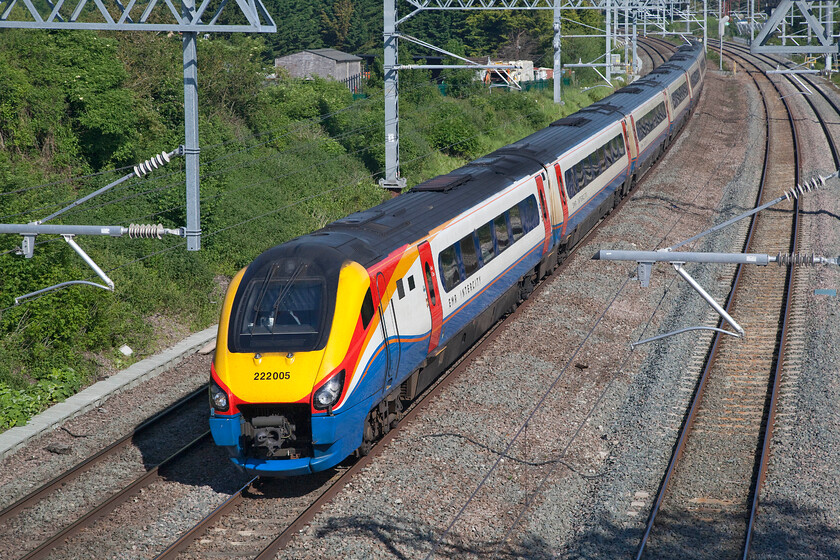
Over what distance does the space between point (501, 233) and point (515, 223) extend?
82cm

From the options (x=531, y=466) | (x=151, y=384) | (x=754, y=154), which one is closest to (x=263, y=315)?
(x=531, y=466)

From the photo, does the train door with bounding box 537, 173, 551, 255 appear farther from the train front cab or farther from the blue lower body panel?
the blue lower body panel

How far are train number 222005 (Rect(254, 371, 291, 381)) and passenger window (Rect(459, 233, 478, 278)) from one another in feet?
15.5

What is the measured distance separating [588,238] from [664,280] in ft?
11.3

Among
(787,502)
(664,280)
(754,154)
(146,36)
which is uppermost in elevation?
(146,36)

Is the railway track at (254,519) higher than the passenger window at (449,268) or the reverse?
the reverse

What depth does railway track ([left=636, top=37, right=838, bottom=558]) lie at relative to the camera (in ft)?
34.1

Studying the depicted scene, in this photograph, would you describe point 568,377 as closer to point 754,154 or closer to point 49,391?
point 49,391

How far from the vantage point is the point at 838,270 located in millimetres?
21078

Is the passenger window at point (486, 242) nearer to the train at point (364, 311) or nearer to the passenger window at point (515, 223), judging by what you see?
the train at point (364, 311)

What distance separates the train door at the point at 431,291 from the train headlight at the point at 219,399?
3.45 m

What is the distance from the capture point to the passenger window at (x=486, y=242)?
15211 millimetres

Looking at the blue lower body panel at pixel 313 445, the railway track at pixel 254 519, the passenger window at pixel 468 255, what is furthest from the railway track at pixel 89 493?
the passenger window at pixel 468 255

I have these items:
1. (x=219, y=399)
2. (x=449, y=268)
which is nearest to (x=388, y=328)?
(x=219, y=399)
